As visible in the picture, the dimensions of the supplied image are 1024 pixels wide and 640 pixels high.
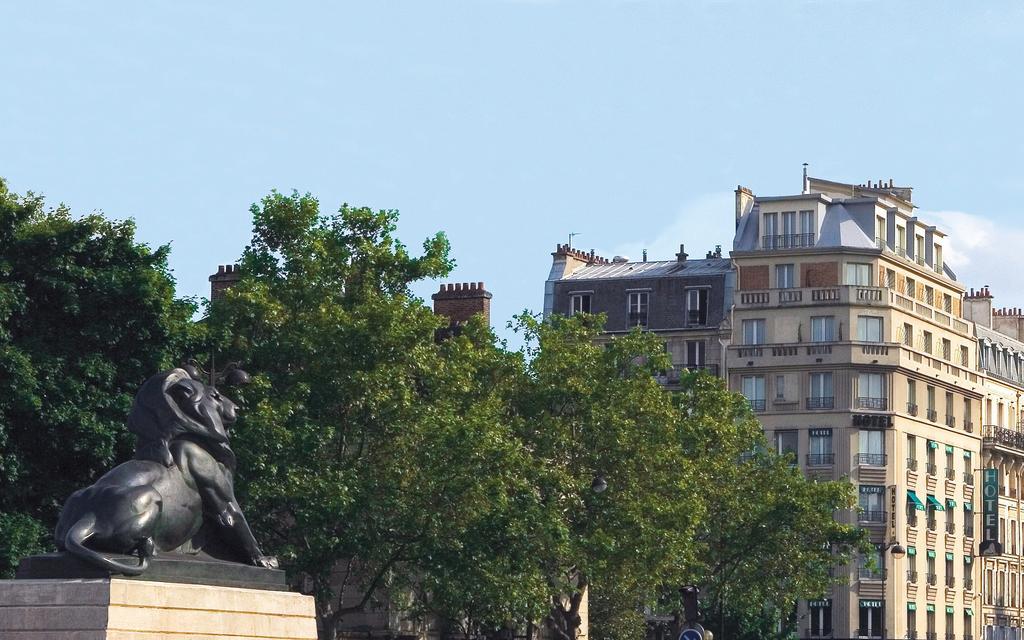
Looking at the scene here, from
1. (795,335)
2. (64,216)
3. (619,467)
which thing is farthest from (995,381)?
(64,216)

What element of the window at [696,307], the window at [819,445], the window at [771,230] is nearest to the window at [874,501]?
the window at [819,445]

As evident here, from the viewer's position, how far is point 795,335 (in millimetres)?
91812

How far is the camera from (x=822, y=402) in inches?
3602

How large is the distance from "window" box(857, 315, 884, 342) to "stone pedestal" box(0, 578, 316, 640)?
67701mm

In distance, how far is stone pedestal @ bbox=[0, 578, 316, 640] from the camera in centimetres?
2420

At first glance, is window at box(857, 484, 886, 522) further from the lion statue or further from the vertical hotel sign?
the lion statue

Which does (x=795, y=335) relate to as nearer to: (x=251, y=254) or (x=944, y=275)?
(x=944, y=275)

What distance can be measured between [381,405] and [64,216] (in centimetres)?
786

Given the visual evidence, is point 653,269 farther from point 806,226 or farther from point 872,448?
point 872,448

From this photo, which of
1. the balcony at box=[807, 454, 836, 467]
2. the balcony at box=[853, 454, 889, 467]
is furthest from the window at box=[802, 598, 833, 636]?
the balcony at box=[853, 454, 889, 467]

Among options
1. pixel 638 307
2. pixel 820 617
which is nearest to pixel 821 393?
pixel 638 307

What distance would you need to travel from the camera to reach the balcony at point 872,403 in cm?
9138

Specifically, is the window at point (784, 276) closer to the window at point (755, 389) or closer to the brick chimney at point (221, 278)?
the window at point (755, 389)

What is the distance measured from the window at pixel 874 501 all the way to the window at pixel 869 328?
6.01 meters
